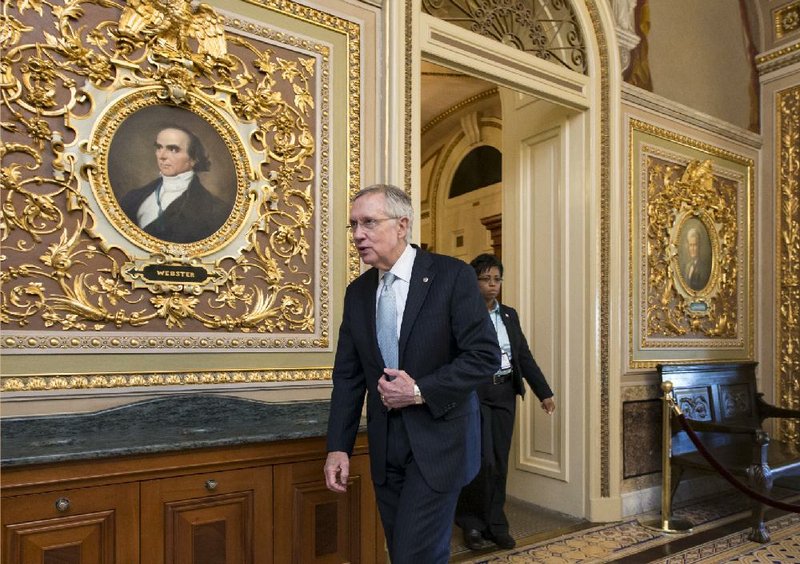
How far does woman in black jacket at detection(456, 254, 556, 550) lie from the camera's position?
4.33 metres

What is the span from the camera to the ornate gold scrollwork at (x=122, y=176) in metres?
2.87

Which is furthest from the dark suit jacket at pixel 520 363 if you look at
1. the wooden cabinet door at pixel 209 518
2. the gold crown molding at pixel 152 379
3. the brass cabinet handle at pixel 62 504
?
the brass cabinet handle at pixel 62 504

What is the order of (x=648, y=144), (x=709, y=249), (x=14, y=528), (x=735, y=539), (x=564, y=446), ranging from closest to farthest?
1. (x=14, y=528)
2. (x=735, y=539)
3. (x=564, y=446)
4. (x=648, y=144)
5. (x=709, y=249)

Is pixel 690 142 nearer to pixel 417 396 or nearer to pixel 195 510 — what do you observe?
pixel 417 396

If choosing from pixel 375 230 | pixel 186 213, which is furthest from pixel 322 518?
pixel 186 213

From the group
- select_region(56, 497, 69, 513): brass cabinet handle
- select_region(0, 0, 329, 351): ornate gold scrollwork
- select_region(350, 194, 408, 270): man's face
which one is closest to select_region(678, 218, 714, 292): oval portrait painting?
select_region(0, 0, 329, 351): ornate gold scrollwork

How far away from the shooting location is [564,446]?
5242 mm

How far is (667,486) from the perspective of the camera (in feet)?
16.1

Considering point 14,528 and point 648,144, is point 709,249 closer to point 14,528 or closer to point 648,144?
point 648,144

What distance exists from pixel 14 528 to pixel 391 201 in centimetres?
168

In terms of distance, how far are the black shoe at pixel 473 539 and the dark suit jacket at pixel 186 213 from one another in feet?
8.54

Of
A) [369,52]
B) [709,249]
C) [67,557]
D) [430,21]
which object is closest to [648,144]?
[709,249]

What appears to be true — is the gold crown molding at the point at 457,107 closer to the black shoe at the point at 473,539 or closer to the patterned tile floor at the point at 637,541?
the patterned tile floor at the point at 637,541

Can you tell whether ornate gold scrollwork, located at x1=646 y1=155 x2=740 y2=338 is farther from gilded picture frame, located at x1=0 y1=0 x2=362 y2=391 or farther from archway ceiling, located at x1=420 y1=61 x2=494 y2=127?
gilded picture frame, located at x1=0 y1=0 x2=362 y2=391
